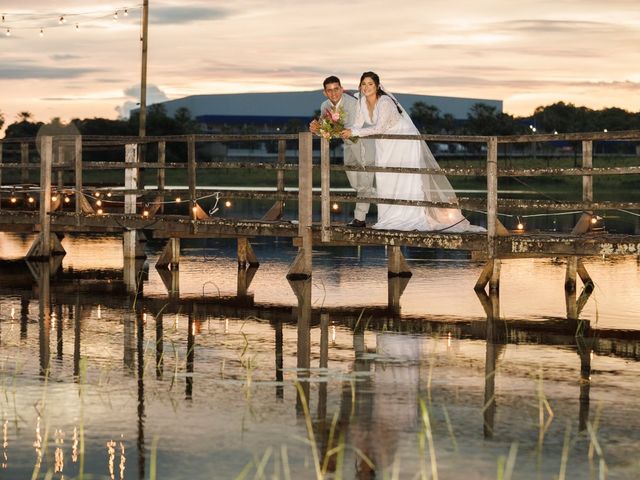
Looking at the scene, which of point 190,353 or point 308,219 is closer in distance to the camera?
→ point 190,353

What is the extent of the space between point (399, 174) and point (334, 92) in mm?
1333

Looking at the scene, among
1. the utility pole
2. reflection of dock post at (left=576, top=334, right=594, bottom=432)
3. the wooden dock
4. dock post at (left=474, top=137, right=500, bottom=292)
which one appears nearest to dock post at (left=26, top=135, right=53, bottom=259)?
the wooden dock

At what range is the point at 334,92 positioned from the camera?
1906cm

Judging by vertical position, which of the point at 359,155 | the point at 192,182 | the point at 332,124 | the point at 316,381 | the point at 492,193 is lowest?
the point at 316,381

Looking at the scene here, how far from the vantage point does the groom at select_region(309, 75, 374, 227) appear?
19125mm

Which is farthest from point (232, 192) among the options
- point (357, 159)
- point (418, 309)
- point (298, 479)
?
point (298, 479)

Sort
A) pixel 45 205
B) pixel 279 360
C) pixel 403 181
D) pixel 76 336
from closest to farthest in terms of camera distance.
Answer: pixel 279 360, pixel 76 336, pixel 403 181, pixel 45 205

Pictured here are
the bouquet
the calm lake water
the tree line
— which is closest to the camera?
the calm lake water

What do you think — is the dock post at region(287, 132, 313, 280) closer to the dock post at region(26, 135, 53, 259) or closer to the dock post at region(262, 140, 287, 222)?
the dock post at region(262, 140, 287, 222)

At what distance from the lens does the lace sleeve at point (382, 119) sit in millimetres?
18594

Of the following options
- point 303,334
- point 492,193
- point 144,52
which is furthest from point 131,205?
point 144,52

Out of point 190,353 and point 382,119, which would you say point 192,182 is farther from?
point 190,353

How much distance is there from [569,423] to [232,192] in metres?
11.5

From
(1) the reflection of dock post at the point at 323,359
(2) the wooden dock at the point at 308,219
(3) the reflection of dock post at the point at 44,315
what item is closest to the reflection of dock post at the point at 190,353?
(1) the reflection of dock post at the point at 323,359
